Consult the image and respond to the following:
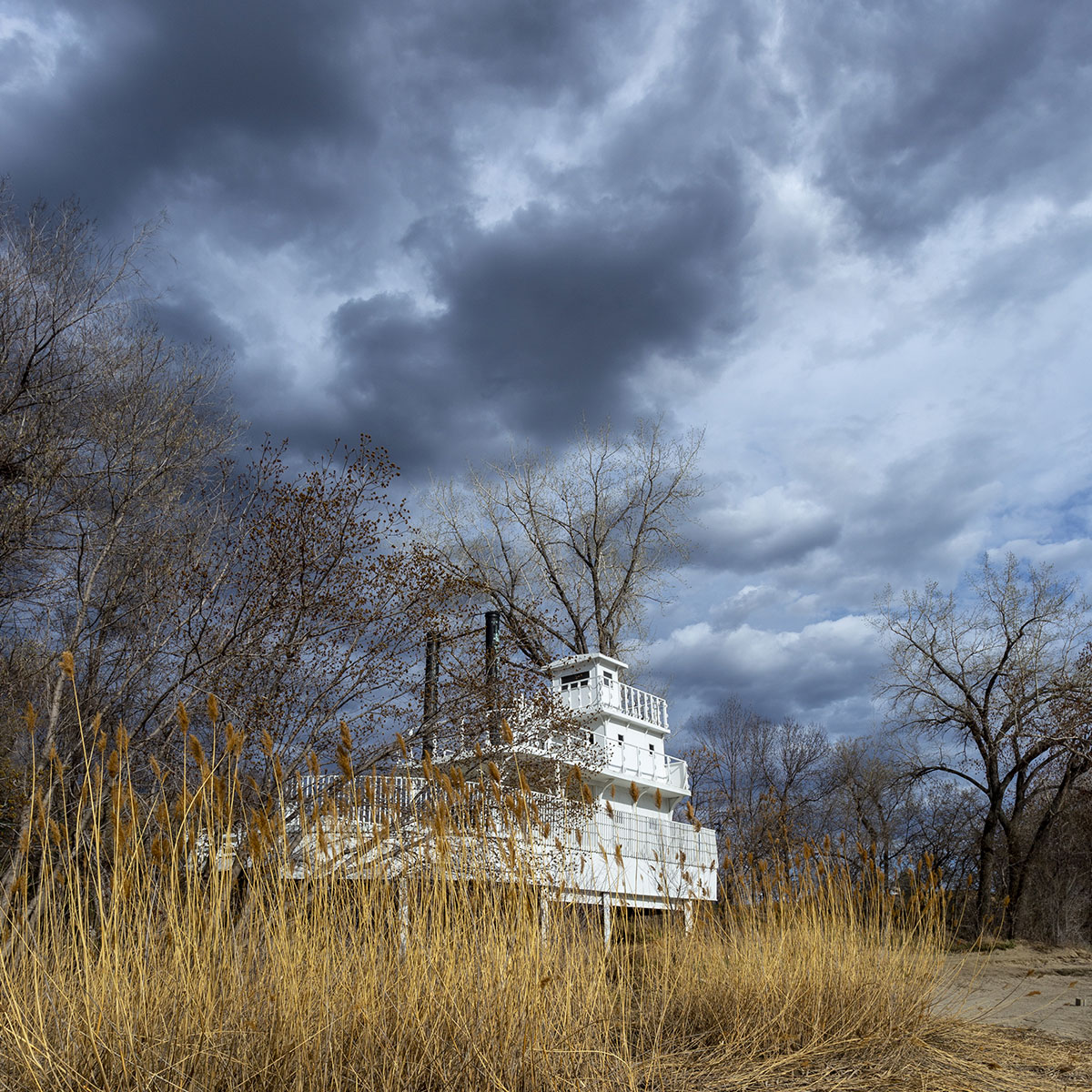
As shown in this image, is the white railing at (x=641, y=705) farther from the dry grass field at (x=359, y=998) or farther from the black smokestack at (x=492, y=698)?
the dry grass field at (x=359, y=998)

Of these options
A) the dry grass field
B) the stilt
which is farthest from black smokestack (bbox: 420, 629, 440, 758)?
the stilt

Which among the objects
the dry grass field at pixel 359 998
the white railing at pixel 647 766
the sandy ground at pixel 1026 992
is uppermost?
the white railing at pixel 647 766

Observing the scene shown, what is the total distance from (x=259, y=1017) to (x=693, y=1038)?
8.69 feet

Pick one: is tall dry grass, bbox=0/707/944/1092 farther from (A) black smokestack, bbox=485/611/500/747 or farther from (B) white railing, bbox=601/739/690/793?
(B) white railing, bbox=601/739/690/793

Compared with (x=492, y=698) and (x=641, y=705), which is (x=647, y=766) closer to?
(x=641, y=705)

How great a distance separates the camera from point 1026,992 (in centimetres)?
830

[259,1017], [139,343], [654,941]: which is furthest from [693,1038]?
[139,343]

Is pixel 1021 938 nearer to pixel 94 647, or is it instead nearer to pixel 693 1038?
pixel 693 1038

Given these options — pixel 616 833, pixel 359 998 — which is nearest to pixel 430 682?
pixel 616 833

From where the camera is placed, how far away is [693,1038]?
14.4 feet

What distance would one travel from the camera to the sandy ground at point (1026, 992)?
6038mm

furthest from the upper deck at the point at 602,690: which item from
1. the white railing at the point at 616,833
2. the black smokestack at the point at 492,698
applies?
the black smokestack at the point at 492,698

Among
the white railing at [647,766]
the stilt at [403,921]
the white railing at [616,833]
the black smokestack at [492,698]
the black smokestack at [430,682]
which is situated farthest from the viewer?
the white railing at [647,766]

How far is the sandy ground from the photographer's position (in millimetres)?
6038
